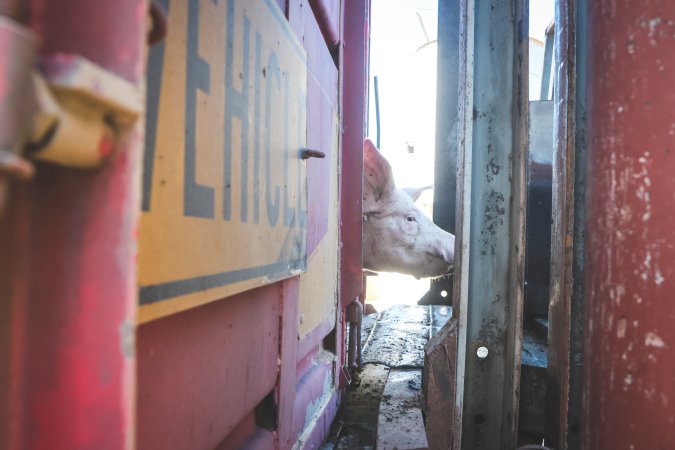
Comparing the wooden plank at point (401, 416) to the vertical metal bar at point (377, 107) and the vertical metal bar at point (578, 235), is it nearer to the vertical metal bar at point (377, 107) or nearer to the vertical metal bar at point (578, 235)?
the vertical metal bar at point (578, 235)

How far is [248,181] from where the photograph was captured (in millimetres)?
879

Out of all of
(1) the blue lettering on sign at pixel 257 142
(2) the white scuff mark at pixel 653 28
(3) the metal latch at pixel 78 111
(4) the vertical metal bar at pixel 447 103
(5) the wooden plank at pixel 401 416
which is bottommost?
(5) the wooden plank at pixel 401 416

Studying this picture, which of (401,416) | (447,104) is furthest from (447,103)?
(401,416)

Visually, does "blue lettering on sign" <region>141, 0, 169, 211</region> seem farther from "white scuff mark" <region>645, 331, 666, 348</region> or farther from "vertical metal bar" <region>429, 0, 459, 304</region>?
"vertical metal bar" <region>429, 0, 459, 304</region>

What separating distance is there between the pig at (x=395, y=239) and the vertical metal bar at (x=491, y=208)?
189cm

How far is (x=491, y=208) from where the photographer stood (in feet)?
5.51

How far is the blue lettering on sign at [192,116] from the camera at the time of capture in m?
0.65

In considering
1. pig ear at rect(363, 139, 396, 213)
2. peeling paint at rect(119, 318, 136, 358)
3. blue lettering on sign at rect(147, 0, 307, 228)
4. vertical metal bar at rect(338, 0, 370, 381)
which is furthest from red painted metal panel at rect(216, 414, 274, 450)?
pig ear at rect(363, 139, 396, 213)

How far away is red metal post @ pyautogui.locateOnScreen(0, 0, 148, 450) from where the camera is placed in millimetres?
297

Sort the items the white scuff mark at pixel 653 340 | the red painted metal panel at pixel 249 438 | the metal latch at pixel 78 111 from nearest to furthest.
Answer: the metal latch at pixel 78 111
the white scuff mark at pixel 653 340
the red painted metal panel at pixel 249 438

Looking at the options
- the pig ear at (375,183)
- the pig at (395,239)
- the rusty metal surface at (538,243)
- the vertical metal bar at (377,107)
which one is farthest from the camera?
the vertical metal bar at (377,107)

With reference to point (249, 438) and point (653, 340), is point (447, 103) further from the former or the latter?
point (249, 438)

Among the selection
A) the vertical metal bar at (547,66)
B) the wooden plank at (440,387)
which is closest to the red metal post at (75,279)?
the wooden plank at (440,387)

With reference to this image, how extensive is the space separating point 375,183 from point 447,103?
96 centimetres
